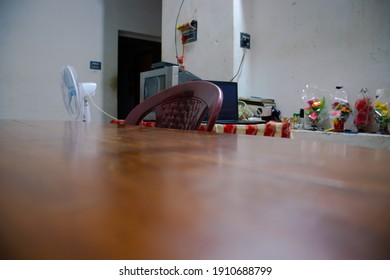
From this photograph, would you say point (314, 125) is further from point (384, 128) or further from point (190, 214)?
point (190, 214)

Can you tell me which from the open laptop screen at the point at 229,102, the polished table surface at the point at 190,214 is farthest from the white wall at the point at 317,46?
the polished table surface at the point at 190,214

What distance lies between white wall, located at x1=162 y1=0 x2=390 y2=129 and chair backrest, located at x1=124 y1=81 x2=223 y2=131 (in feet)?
5.07

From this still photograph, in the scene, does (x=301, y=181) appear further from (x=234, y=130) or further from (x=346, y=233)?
(x=234, y=130)

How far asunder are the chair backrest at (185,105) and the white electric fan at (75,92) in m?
0.87

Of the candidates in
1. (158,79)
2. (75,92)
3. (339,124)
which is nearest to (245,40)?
(158,79)

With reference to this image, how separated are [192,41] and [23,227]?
3067 mm

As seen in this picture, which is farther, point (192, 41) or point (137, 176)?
point (192, 41)

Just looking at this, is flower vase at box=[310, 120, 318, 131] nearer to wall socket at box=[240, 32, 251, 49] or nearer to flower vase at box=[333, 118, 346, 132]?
flower vase at box=[333, 118, 346, 132]

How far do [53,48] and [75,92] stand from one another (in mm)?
1883

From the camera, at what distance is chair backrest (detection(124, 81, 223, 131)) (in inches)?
39.7

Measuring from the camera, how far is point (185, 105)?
3.75 feet
